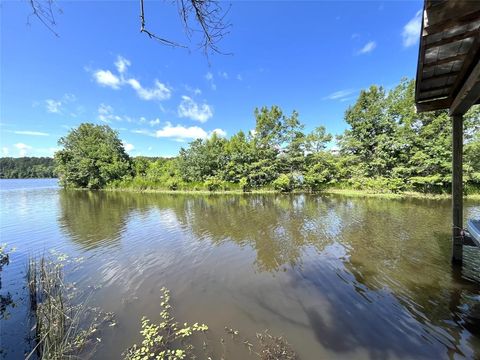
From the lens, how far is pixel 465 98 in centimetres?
338

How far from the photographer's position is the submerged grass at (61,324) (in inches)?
106

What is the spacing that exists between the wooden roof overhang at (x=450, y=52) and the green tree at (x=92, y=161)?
110ft

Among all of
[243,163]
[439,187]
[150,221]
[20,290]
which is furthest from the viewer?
[243,163]

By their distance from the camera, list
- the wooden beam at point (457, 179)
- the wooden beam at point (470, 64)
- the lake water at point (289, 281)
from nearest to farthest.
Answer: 1. the wooden beam at point (470, 64)
2. the lake water at point (289, 281)
3. the wooden beam at point (457, 179)

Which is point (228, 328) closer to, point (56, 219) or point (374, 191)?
point (56, 219)

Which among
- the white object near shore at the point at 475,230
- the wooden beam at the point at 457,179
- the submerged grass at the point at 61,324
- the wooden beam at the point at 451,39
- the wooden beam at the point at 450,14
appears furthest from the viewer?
the wooden beam at the point at 457,179

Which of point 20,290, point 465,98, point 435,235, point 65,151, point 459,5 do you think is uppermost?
point 65,151

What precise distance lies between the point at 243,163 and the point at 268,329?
66.8 feet

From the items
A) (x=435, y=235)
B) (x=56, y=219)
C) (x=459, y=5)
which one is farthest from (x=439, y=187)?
(x=56, y=219)

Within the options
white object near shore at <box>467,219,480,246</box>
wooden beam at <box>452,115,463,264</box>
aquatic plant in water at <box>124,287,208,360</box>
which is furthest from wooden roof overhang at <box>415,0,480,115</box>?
aquatic plant in water at <box>124,287,208,360</box>

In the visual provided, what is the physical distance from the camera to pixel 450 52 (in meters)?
2.67

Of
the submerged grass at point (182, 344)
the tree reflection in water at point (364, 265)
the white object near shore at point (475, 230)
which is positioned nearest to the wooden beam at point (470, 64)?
the white object near shore at point (475, 230)

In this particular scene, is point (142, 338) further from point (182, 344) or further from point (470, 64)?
point (470, 64)

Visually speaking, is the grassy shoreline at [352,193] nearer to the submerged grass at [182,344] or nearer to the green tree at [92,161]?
the green tree at [92,161]
